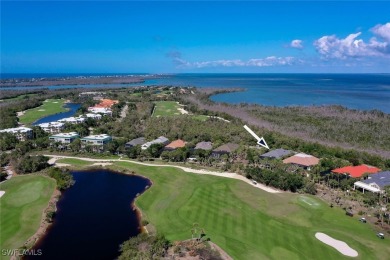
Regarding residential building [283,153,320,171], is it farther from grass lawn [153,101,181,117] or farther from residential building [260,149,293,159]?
grass lawn [153,101,181,117]

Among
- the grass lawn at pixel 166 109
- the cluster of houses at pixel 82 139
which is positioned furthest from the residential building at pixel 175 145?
the grass lawn at pixel 166 109

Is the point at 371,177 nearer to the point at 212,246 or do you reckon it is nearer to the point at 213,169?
the point at 213,169

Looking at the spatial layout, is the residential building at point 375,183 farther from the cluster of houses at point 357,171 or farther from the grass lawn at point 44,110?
the grass lawn at point 44,110

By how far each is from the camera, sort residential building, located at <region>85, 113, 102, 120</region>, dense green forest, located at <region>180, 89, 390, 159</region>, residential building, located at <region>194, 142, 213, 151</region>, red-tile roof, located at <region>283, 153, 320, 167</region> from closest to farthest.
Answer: red-tile roof, located at <region>283, 153, 320, 167</region>
residential building, located at <region>194, 142, 213, 151</region>
dense green forest, located at <region>180, 89, 390, 159</region>
residential building, located at <region>85, 113, 102, 120</region>

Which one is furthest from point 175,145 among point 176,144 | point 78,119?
point 78,119

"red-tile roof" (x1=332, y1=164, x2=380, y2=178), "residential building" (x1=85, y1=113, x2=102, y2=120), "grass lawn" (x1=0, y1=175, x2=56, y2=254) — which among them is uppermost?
"residential building" (x1=85, y1=113, x2=102, y2=120)

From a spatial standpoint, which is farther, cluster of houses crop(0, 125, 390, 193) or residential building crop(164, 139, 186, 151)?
Result: residential building crop(164, 139, 186, 151)

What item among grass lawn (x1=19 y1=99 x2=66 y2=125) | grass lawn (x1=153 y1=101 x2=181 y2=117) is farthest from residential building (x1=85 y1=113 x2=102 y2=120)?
grass lawn (x1=153 y1=101 x2=181 y2=117)

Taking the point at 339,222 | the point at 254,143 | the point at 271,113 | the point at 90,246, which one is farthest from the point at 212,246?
the point at 271,113
